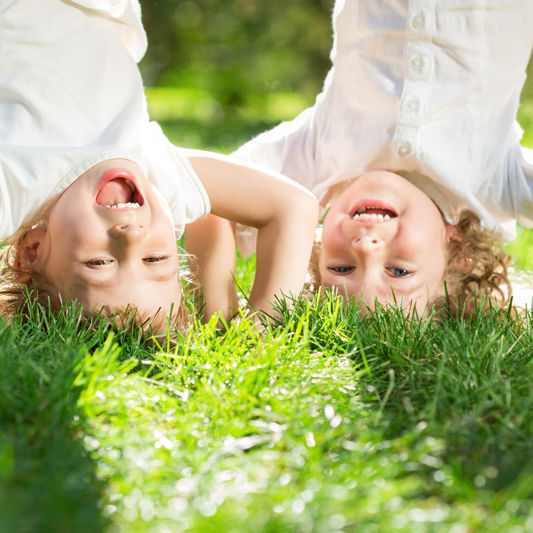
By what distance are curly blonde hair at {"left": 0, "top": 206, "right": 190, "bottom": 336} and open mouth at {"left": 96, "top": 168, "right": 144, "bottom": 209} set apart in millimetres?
200

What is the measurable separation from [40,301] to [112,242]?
1.33 ft

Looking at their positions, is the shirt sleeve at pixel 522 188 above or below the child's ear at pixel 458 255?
above

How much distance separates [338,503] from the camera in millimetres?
1382

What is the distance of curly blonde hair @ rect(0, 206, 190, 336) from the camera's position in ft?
7.76

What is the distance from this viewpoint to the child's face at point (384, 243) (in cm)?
284

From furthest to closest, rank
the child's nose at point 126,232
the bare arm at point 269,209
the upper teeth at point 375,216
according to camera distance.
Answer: the upper teeth at point 375,216
the bare arm at point 269,209
the child's nose at point 126,232

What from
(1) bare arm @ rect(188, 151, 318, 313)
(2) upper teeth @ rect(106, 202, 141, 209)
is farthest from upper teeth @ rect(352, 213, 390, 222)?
(2) upper teeth @ rect(106, 202, 141, 209)

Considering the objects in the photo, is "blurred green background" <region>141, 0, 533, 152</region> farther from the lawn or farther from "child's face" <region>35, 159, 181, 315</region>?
the lawn

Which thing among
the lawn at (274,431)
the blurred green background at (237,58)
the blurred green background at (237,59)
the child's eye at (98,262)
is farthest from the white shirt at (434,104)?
the blurred green background at (237,58)

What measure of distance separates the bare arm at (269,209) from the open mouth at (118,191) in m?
0.42

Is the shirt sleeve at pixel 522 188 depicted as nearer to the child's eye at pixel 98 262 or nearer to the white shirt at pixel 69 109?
the white shirt at pixel 69 109

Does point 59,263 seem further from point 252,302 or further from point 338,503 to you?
point 338,503

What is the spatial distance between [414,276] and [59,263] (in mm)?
1331

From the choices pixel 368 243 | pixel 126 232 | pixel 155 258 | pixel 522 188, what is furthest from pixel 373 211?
pixel 126 232
